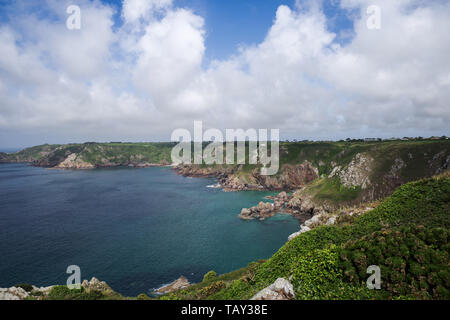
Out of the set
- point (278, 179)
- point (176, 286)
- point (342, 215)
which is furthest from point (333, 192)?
point (176, 286)

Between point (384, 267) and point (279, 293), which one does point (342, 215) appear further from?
point (279, 293)

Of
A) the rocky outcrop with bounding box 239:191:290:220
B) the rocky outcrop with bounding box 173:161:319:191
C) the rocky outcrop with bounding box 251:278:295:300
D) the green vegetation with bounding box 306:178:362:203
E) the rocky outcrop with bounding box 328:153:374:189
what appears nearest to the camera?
the rocky outcrop with bounding box 251:278:295:300

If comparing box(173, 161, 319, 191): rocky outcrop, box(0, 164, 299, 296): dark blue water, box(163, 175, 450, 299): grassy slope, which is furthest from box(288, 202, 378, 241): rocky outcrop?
box(173, 161, 319, 191): rocky outcrop

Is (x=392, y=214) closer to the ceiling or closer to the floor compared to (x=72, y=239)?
closer to the ceiling

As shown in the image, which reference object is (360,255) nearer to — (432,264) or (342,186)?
(432,264)

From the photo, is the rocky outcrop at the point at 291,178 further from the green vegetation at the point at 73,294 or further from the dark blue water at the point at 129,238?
the green vegetation at the point at 73,294

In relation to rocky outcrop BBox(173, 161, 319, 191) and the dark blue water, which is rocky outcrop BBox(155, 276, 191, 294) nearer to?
the dark blue water

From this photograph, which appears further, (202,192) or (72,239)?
(202,192)

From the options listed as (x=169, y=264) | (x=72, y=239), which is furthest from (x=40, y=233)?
(x=169, y=264)
